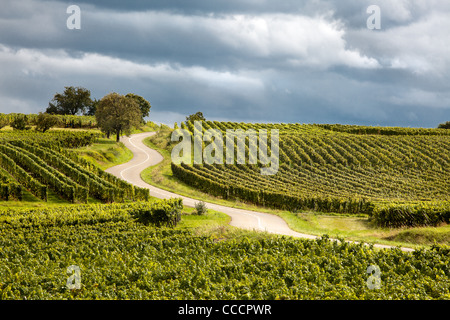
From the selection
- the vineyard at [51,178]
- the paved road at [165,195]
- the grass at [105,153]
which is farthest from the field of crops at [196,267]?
the grass at [105,153]

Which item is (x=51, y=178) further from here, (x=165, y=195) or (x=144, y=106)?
(x=144, y=106)

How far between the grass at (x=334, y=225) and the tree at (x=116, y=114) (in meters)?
16.6

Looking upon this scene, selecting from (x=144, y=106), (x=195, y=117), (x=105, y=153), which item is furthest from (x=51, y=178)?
(x=144, y=106)

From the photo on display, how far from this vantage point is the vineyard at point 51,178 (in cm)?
3994

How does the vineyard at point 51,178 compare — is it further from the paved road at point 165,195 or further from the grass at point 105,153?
the grass at point 105,153

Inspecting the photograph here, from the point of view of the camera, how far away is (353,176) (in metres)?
59.7

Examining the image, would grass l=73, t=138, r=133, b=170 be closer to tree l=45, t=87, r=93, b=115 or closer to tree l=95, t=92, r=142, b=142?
tree l=95, t=92, r=142, b=142

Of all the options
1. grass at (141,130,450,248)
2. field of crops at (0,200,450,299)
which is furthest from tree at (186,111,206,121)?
field of crops at (0,200,450,299)
